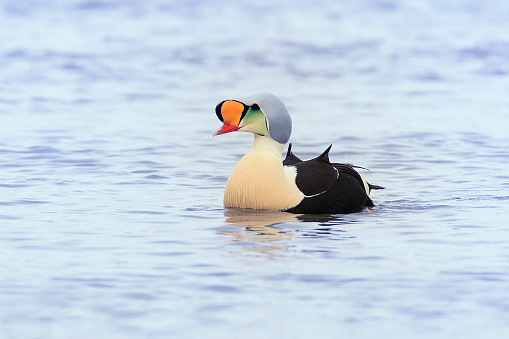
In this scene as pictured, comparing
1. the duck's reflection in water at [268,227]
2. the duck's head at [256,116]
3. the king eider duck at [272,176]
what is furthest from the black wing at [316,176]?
the duck's head at [256,116]

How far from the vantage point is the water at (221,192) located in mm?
6094

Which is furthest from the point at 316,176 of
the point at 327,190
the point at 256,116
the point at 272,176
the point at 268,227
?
the point at 268,227

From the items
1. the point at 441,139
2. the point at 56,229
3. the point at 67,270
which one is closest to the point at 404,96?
the point at 441,139

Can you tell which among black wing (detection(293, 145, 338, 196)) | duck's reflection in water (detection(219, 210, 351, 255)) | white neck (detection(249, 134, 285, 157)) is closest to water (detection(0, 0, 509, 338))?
duck's reflection in water (detection(219, 210, 351, 255))

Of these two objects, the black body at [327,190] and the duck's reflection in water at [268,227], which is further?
the black body at [327,190]

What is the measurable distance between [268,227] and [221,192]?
6.89 feet

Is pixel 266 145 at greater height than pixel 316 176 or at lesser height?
greater

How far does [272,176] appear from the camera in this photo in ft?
29.7

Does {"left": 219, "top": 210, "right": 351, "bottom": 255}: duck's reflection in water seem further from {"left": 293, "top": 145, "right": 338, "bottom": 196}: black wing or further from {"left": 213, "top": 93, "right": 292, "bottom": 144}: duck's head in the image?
{"left": 213, "top": 93, "right": 292, "bottom": 144}: duck's head

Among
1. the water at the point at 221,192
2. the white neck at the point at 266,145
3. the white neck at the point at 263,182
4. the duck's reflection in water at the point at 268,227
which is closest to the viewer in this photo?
the water at the point at 221,192

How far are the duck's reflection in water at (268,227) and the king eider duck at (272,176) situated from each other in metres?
0.10

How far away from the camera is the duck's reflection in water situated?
7.85 meters

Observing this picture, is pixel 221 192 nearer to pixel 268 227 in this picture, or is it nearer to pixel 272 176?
pixel 272 176

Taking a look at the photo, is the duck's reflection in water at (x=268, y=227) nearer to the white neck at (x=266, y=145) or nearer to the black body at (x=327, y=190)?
the black body at (x=327, y=190)
